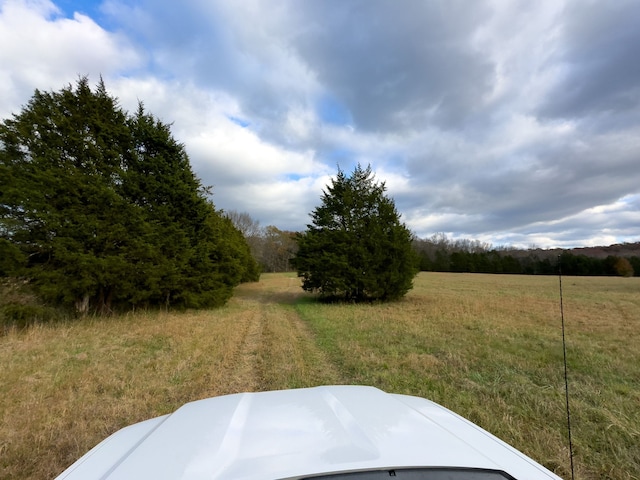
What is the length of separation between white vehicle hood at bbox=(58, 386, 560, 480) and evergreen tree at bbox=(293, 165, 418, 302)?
17.9 meters

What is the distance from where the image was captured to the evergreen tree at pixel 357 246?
20250 millimetres

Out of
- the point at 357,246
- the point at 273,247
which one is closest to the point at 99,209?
the point at 357,246

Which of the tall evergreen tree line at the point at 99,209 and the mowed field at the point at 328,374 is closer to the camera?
the mowed field at the point at 328,374

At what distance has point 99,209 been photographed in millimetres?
12172

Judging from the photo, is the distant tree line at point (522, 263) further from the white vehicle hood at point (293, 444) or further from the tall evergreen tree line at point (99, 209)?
the white vehicle hood at point (293, 444)

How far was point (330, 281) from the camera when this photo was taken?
2072 cm

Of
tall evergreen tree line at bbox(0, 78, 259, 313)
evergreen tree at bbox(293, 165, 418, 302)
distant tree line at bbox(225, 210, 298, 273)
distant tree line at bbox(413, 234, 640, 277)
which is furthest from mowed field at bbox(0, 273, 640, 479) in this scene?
distant tree line at bbox(225, 210, 298, 273)

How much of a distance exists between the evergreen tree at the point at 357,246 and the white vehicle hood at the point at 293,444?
58.8ft

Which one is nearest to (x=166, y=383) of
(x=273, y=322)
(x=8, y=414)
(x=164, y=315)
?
(x=8, y=414)

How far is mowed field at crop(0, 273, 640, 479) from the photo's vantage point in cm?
386

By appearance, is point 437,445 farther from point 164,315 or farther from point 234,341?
point 164,315

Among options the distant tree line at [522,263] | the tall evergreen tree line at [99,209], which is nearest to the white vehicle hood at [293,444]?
the tall evergreen tree line at [99,209]

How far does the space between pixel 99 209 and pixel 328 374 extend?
439 inches

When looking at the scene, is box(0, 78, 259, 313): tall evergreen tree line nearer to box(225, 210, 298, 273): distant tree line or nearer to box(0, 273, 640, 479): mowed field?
box(0, 273, 640, 479): mowed field
